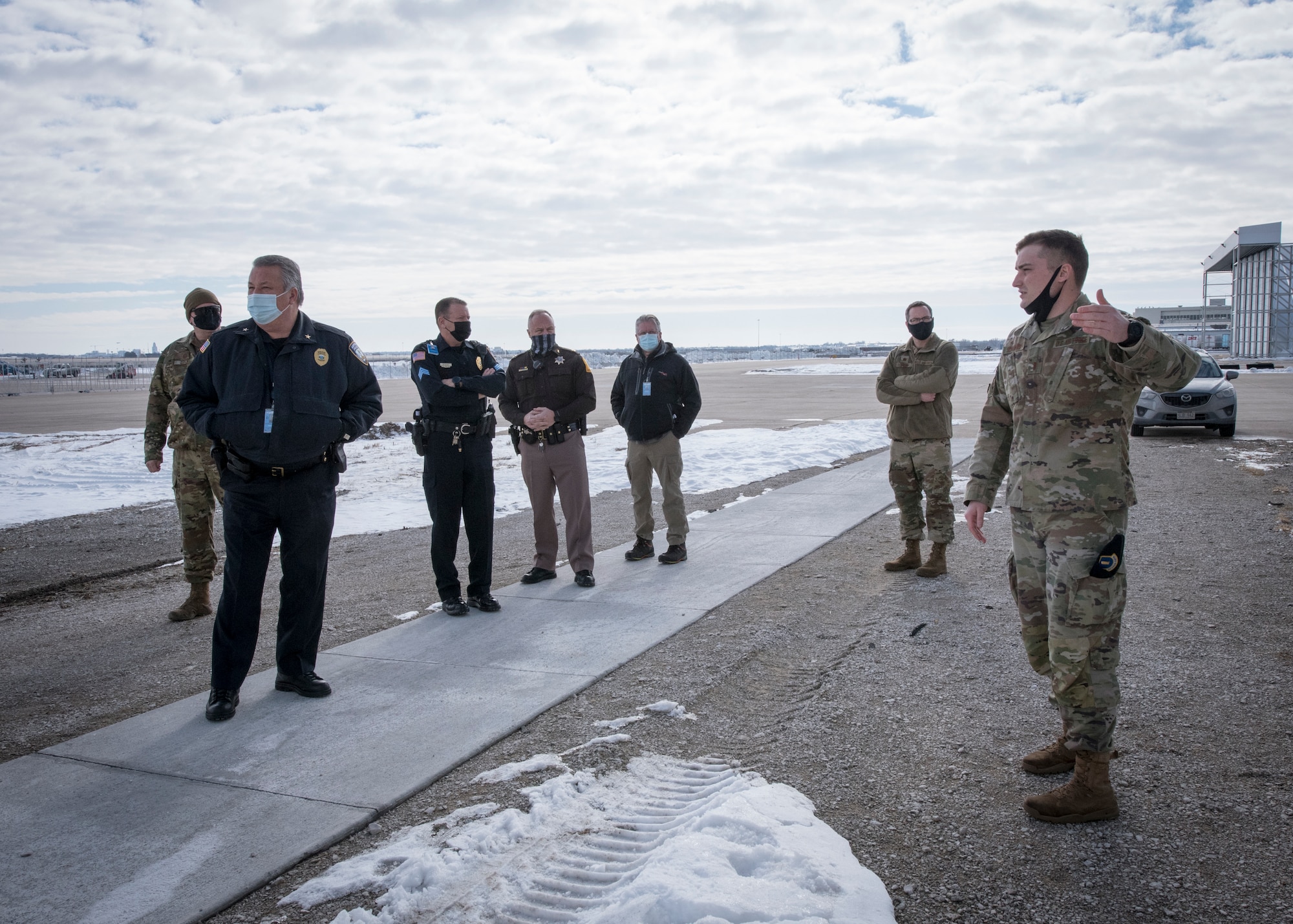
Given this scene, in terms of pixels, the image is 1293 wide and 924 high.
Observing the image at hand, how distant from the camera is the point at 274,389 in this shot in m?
4.18

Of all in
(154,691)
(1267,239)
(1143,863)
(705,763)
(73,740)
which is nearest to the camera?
(1143,863)

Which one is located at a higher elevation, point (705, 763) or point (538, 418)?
point (538, 418)

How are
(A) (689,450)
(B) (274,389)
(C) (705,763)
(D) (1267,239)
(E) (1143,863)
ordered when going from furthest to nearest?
(D) (1267,239), (A) (689,450), (B) (274,389), (C) (705,763), (E) (1143,863)

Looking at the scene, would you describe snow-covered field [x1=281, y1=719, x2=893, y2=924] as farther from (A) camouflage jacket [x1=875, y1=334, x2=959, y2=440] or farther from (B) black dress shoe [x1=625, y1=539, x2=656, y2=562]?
(A) camouflage jacket [x1=875, y1=334, x2=959, y2=440]

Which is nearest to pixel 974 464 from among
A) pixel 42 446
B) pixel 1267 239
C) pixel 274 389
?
pixel 274 389

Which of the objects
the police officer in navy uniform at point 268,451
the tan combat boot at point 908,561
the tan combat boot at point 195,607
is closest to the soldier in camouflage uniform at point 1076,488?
the police officer in navy uniform at point 268,451

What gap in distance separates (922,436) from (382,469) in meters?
9.37

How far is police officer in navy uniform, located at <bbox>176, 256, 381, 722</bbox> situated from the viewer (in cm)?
414

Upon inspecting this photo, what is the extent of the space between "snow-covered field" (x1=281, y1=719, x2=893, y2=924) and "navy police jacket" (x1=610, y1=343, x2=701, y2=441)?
416cm

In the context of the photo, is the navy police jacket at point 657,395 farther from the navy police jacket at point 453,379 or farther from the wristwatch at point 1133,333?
the wristwatch at point 1133,333

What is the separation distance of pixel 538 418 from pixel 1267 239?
200 ft

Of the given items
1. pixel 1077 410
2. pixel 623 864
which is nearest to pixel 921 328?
pixel 1077 410

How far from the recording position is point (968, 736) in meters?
3.81

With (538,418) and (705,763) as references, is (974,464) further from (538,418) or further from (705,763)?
(538,418)
